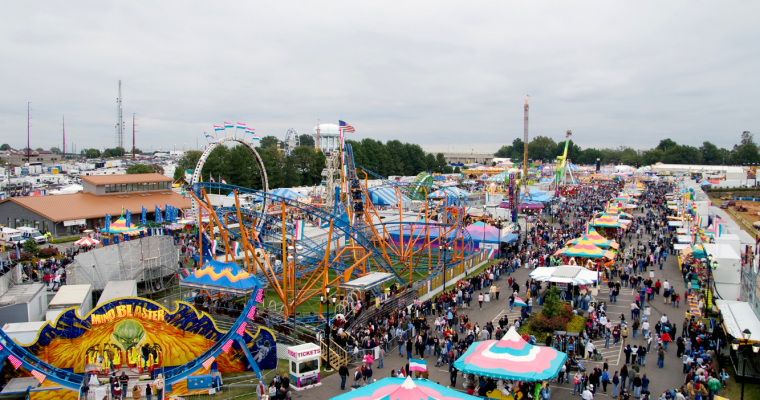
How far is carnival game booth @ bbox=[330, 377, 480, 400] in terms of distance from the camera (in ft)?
37.7

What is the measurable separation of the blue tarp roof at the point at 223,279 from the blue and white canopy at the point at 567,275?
12.5 metres

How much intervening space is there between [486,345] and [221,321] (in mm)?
10206

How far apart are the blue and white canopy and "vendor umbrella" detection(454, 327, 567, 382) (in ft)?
27.9

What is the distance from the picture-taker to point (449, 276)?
29.8 metres

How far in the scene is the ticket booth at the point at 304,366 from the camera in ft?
52.6

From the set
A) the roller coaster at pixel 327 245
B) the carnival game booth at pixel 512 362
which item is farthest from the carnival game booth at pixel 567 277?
the carnival game booth at pixel 512 362

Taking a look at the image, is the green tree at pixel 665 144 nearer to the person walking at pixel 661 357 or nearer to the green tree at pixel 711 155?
the green tree at pixel 711 155

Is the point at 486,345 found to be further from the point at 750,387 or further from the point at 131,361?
the point at 131,361

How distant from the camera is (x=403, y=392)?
11516 millimetres

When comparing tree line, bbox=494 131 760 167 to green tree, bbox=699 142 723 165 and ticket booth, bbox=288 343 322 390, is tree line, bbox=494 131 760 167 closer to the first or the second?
green tree, bbox=699 142 723 165

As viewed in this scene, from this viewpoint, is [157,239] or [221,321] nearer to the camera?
[221,321]

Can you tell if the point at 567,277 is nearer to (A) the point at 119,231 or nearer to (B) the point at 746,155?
(A) the point at 119,231

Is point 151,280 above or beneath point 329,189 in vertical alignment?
beneath

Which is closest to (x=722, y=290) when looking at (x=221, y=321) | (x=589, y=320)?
(x=589, y=320)
